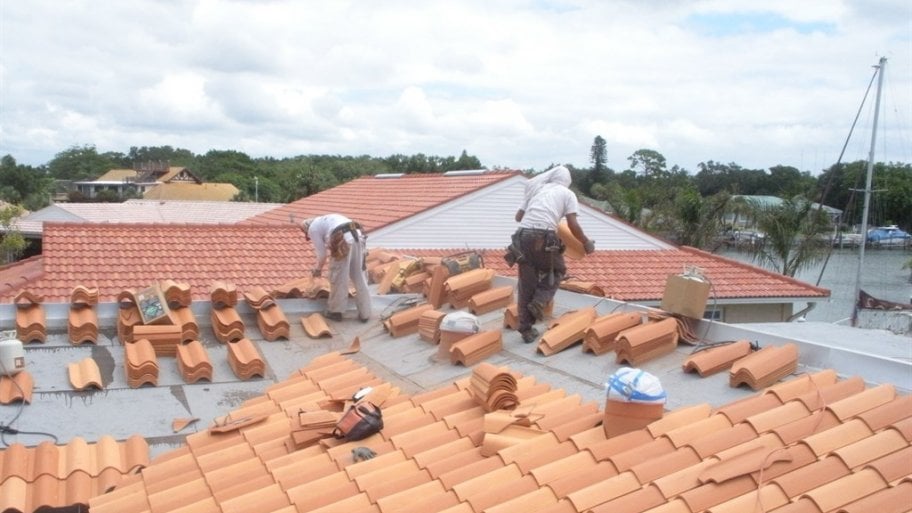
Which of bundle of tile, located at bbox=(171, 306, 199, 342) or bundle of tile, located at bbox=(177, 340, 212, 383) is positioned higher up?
Answer: bundle of tile, located at bbox=(171, 306, 199, 342)

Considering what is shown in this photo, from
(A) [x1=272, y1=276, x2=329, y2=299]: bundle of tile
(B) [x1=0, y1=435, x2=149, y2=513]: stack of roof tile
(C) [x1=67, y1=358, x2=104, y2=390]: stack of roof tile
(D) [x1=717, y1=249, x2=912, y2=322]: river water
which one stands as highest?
(A) [x1=272, y1=276, x2=329, y2=299]: bundle of tile

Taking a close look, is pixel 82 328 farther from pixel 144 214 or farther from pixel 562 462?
pixel 144 214

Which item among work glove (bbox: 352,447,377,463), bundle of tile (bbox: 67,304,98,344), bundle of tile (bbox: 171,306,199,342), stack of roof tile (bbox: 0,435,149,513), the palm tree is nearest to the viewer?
work glove (bbox: 352,447,377,463)

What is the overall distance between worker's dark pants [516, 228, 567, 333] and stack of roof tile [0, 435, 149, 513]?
3257mm

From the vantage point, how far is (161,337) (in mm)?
7918

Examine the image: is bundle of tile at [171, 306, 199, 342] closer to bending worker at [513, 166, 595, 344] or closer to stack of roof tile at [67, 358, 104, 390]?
stack of roof tile at [67, 358, 104, 390]

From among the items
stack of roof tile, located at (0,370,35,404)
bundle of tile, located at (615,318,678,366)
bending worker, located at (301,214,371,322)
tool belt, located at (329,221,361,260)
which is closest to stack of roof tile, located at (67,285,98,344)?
stack of roof tile, located at (0,370,35,404)

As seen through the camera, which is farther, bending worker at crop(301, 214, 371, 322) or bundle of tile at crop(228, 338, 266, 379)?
bending worker at crop(301, 214, 371, 322)

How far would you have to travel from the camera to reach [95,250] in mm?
13789

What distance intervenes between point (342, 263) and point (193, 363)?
7.72 feet

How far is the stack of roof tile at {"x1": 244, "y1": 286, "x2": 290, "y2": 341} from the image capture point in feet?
28.3

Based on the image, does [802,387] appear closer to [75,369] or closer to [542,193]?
[542,193]

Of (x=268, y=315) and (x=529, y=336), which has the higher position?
(x=529, y=336)

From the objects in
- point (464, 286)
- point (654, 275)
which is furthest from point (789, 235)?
point (464, 286)
